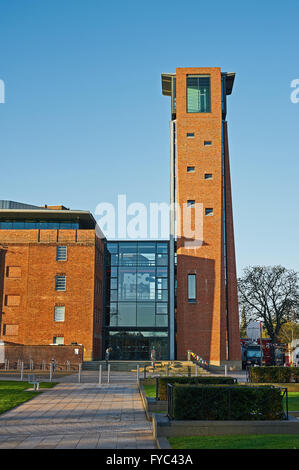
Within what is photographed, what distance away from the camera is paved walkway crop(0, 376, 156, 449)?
449 inches

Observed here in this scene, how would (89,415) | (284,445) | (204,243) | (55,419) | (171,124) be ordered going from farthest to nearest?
1. (171,124)
2. (204,243)
3. (89,415)
4. (55,419)
5. (284,445)

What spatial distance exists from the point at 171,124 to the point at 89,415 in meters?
42.4

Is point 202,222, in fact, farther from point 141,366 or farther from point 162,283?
point 141,366

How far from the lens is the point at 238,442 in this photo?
1053 centimetres

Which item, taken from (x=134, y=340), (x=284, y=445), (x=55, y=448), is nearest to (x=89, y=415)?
(x=55, y=448)

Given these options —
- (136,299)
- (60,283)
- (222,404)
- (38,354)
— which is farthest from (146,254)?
(222,404)

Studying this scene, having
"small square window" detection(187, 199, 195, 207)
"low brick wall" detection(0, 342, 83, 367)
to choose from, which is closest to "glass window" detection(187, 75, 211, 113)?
"small square window" detection(187, 199, 195, 207)

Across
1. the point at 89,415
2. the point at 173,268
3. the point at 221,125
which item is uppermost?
the point at 221,125

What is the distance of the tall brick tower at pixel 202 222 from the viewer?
159 feet

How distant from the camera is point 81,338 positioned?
149ft

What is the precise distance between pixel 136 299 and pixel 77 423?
36367 millimetres

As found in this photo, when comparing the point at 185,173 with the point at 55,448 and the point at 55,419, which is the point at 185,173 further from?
the point at 55,448

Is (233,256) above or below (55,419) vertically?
above

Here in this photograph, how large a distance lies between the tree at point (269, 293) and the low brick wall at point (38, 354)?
28255mm
